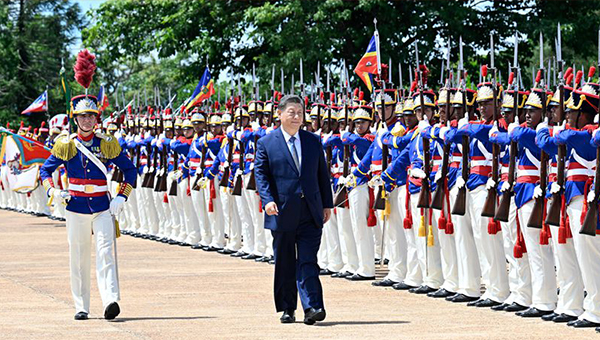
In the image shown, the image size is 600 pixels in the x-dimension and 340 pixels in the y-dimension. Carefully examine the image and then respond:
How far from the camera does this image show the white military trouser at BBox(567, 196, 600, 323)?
385 inches

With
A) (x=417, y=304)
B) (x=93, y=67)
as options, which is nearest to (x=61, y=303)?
(x=93, y=67)

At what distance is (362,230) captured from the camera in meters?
14.1

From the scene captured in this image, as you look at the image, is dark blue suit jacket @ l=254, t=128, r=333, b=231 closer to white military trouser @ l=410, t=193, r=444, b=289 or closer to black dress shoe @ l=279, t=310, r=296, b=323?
black dress shoe @ l=279, t=310, r=296, b=323

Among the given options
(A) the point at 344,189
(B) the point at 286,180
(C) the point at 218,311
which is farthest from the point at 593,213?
(A) the point at 344,189

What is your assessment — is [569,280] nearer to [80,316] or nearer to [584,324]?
[584,324]

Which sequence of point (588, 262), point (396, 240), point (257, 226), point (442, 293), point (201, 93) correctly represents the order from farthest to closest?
point (201, 93)
point (257, 226)
point (396, 240)
point (442, 293)
point (588, 262)

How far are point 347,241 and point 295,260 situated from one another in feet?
13.9

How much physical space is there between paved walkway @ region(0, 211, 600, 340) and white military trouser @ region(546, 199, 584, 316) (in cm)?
23

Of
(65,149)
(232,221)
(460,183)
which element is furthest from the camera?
(232,221)

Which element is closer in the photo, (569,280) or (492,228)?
(569,280)

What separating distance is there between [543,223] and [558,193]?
0.41m

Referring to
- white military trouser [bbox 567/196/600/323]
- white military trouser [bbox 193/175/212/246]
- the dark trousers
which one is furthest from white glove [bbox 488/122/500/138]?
white military trouser [bbox 193/175/212/246]

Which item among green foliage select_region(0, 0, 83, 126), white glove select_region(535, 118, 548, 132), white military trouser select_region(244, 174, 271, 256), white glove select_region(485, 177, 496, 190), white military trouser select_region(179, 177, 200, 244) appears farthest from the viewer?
green foliage select_region(0, 0, 83, 126)

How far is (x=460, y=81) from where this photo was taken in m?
12.1
